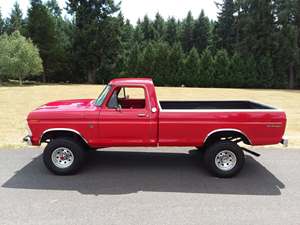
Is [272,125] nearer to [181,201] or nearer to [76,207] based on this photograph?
[181,201]

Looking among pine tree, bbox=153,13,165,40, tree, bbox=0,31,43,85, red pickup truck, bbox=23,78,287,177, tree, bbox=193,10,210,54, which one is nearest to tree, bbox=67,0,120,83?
tree, bbox=0,31,43,85

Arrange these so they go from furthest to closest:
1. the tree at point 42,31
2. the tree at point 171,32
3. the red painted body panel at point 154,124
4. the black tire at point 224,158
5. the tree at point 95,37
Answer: the tree at point 171,32 < the tree at point 42,31 < the tree at point 95,37 < the black tire at point 224,158 < the red painted body panel at point 154,124

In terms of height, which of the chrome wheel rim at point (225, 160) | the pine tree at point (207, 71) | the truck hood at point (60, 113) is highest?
the pine tree at point (207, 71)

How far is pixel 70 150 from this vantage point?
6.31 m

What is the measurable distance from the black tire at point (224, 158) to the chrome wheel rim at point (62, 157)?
2666 millimetres

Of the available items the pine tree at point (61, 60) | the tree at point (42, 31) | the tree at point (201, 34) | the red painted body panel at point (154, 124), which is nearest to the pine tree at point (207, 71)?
the tree at point (201, 34)

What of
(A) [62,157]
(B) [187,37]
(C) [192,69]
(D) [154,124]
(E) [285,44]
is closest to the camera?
(D) [154,124]

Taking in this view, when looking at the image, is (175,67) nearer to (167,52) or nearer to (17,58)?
(167,52)

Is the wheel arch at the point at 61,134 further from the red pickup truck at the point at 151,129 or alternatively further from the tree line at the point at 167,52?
the tree line at the point at 167,52

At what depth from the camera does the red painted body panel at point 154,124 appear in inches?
245

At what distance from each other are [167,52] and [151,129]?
42.3 m

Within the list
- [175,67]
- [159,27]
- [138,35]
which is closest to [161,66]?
[175,67]

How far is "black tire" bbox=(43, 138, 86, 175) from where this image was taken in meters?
6.29

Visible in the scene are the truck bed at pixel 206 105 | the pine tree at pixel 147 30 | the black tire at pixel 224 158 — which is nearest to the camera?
the black tire at pixel 224 158
